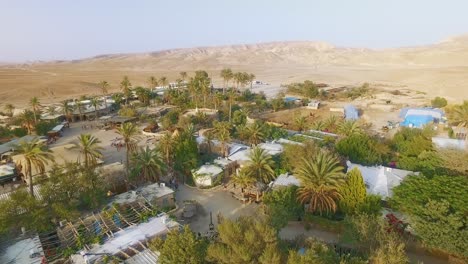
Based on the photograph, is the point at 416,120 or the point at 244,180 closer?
the point at 244,180

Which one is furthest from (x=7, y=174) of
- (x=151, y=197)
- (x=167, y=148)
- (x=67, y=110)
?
(x=67, y=110)

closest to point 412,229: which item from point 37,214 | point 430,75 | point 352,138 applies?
point 352,138

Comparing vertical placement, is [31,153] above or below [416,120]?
above

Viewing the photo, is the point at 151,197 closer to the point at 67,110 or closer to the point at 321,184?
the point at 321,184

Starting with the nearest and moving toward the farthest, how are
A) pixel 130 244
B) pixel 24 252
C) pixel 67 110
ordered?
pixel 24 252 → pixel 130 244 → pixel 67 110

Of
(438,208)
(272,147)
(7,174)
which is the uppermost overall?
(438,208)

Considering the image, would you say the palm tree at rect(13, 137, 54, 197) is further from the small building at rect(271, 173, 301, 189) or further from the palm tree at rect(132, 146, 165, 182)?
the small building at rect(271, 173, 301, 189)

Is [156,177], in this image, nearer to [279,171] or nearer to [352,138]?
[279,171]
